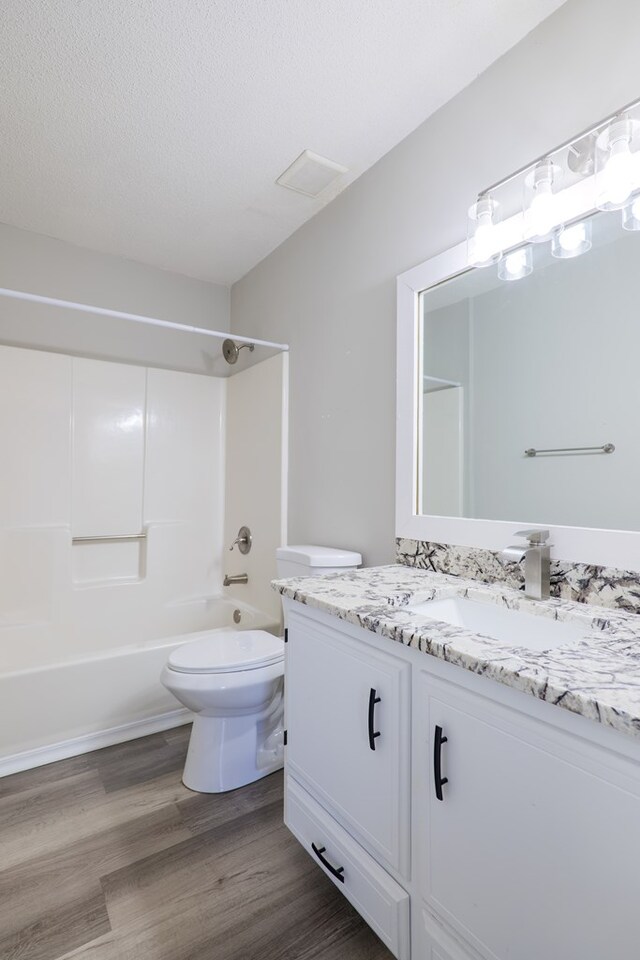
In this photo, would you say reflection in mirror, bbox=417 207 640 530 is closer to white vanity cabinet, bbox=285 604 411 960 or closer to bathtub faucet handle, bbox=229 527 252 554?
white vanity cabinet, bbox=285 604 411 960

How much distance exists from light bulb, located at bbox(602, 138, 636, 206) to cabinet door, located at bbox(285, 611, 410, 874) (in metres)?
1.15

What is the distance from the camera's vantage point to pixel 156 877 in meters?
1.34

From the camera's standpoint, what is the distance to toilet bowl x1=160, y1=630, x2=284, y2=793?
5.48ft

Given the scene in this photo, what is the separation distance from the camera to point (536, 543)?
119 cm

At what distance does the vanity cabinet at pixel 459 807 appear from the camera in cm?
64

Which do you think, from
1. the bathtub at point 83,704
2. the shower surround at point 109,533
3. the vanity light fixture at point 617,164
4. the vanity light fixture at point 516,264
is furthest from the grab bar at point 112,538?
the vanity light fixture at point 617,164

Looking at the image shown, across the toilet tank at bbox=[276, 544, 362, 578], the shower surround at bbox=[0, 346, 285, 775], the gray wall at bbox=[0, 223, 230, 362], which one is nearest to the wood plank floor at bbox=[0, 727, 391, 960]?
the shower surround at bbox=[0, 346, 285, 775]

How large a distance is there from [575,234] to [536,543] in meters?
0.79

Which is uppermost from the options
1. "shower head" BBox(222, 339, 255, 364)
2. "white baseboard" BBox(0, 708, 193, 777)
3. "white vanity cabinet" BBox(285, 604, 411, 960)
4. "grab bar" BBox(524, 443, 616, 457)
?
"shower head" BBox(222, 339, 255, 364)

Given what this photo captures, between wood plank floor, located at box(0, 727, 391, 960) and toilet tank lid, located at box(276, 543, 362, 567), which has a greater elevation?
toilet tank lid, located at box(276, 543, 362, 567)

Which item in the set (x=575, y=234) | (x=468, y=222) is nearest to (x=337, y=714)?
(x=575, y=234)

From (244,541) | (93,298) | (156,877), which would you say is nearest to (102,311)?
(93,298)

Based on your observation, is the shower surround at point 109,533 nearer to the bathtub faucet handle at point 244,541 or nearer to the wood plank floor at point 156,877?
the bathtub faucet handle at point 244,541

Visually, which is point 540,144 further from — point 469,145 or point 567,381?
point 567,381
